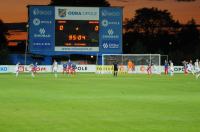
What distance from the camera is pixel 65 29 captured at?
69.6 meters

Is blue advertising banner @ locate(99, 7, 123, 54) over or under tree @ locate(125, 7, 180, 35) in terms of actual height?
under

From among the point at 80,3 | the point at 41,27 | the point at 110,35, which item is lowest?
the point at 110,35

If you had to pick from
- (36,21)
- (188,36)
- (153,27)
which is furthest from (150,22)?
(36,21)

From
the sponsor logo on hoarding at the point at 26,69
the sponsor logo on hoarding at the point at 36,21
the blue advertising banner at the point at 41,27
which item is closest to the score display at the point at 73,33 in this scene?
the blue advertising banner at the point at 41,27

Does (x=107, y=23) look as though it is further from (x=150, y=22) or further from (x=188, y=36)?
(x=188, y=36)

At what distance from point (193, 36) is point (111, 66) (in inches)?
2481

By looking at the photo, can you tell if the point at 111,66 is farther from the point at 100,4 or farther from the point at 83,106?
the point at 83,106

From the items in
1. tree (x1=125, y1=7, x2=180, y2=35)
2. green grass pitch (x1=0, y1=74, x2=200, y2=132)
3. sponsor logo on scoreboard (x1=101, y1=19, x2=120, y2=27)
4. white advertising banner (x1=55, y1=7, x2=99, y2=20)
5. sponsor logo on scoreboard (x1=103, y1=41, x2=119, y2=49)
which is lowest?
green grass pitch (x1=0, y1=74, x2=200, y2=132)

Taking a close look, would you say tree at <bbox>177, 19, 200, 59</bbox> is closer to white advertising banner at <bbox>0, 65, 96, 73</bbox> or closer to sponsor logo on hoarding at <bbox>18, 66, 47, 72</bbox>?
white advertising banner at <bbox>0, 65, 96, 73</bbox>

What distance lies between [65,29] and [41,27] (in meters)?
2.92

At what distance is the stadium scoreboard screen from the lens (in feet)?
228

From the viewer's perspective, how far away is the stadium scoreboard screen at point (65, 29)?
6956 cm

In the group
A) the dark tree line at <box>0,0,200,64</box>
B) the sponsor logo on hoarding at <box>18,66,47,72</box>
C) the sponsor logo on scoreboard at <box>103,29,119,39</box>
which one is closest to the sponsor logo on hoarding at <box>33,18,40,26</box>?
the sponsor logo on hoarding at <box>18,66,47,72</box>

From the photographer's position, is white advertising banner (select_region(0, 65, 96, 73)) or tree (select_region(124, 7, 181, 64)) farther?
tree (select_region(124, 7, 181, 64))
